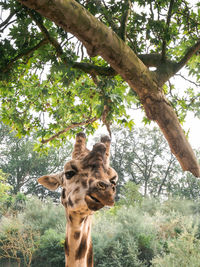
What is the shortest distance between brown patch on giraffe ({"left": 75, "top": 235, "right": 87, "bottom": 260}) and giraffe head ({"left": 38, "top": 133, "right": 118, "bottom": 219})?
25 cm

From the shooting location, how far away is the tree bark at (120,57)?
5.52 ft

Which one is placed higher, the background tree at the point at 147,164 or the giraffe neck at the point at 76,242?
the background tree at the point at 147,164

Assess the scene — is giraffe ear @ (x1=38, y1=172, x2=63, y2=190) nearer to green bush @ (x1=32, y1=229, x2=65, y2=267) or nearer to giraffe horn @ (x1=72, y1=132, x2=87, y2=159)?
giraffe horn @ (x1=72, y1=132, x2=87, y2=159)

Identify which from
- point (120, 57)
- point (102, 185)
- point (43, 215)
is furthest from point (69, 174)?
point (43, 215)

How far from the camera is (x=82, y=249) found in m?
1.95

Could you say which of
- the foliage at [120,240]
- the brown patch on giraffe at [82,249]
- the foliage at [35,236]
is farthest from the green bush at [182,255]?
the brown patch on giraffe at [82,249]

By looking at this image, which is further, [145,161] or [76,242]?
[145,161]

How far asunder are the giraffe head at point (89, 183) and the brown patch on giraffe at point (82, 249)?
0.25 metres

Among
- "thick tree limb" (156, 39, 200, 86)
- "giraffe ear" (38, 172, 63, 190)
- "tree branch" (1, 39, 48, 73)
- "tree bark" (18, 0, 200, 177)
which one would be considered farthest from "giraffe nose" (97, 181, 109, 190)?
"tree branch" (1, 39, 48, 73)

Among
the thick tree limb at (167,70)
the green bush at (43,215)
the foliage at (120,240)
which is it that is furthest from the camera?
the green bush at (43,215)

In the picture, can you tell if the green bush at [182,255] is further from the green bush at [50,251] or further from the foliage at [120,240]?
the green bush at [50,251]

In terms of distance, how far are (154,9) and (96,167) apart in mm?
2494

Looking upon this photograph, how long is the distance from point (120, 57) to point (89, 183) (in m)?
1.10

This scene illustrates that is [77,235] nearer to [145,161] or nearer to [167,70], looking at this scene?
[167,70]
